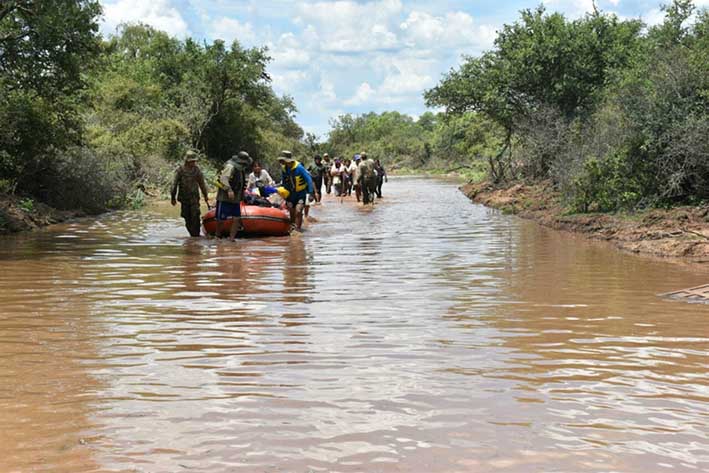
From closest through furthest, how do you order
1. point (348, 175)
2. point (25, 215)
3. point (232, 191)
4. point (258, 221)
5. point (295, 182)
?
point (232, 191)
point (258, 221)
point (295, 182)
point (25, 215)
point (348, 175)

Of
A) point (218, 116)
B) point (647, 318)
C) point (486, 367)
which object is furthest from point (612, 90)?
point (218, 116)

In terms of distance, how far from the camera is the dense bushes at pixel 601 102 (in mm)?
17234

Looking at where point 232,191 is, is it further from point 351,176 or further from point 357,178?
point 351,176

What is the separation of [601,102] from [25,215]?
61.9 ft

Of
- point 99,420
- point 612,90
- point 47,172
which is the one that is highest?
point 612,90

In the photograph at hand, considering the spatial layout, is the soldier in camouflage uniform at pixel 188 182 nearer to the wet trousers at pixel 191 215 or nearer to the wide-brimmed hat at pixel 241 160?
the wet trousers at pixel 191 215

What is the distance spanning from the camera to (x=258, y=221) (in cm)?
1606

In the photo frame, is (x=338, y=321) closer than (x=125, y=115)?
Yes

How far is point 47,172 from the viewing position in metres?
23.4

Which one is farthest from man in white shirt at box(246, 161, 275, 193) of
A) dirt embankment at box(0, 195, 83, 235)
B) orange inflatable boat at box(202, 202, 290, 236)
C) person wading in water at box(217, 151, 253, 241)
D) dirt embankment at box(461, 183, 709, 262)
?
dirt embankment at box(461, 183, 709, 262)

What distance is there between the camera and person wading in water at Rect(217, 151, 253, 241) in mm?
14828

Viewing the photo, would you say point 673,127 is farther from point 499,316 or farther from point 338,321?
point 338,321

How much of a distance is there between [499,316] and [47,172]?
734 inches

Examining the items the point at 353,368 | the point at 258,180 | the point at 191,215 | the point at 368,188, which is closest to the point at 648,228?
the point at 258,180
